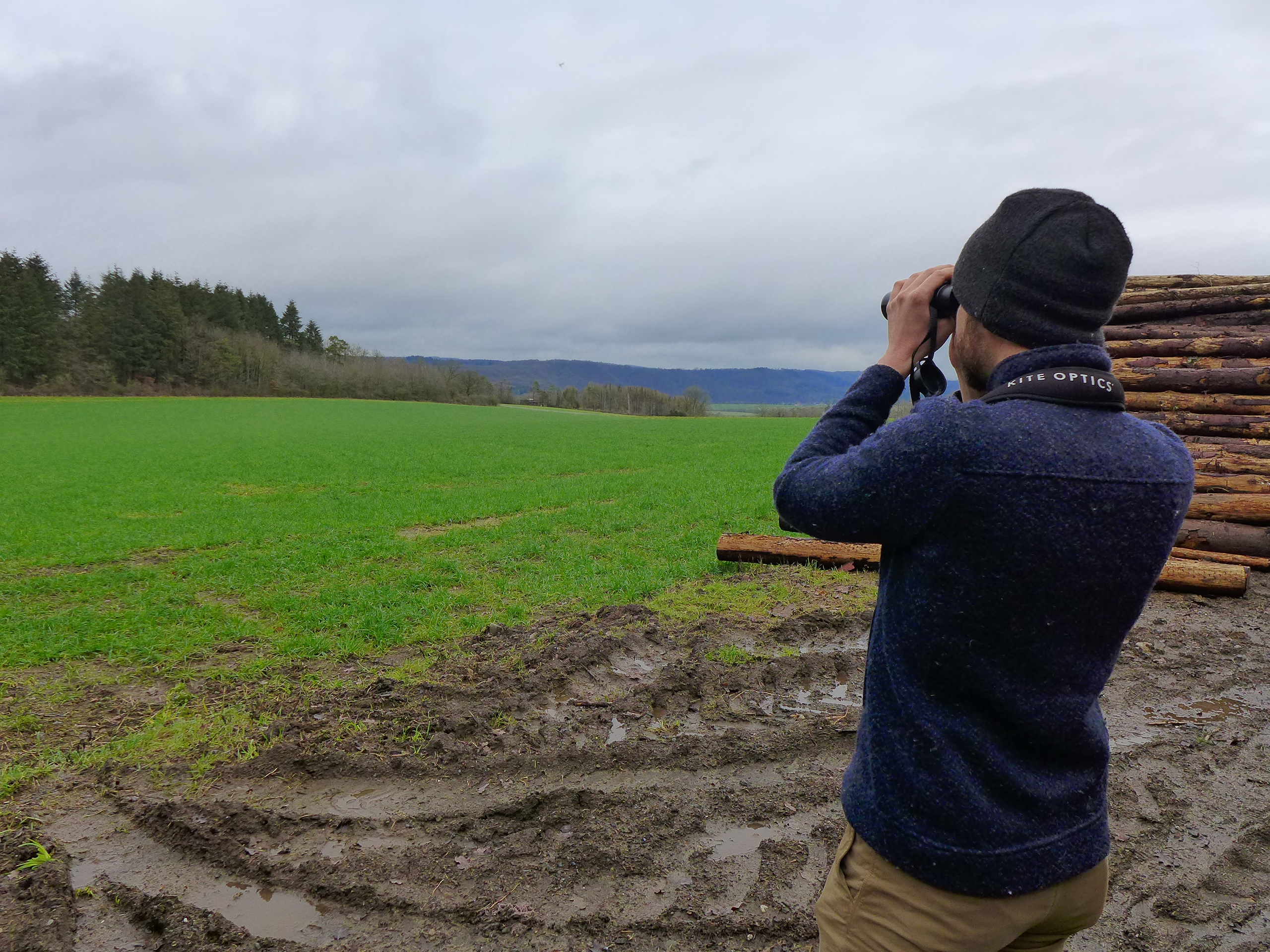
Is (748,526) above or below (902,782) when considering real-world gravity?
below

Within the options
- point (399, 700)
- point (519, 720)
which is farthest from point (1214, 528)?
point (399, 700)

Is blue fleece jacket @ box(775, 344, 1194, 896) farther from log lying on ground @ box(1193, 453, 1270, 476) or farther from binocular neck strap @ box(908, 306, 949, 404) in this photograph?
log lying on ground @ box(1193, 453, 1270, 476)

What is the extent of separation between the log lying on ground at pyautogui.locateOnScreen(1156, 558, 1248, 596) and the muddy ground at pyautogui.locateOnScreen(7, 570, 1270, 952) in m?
2.11

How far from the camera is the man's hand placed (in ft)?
5.60

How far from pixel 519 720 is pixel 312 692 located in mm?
1774

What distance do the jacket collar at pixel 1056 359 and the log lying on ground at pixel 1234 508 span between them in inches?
356

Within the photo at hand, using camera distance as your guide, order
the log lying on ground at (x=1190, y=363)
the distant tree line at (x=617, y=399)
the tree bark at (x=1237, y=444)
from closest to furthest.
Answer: the tree bark at (x=1237, y=444)
the log lying on ground at (x=1190, y=363)
the distant tree line at (x=617, y=399)

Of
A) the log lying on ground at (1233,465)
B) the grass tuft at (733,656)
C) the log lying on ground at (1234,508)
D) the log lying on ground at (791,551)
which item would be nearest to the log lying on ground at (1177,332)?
the log lying on ground at (1233,465)

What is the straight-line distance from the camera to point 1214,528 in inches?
349

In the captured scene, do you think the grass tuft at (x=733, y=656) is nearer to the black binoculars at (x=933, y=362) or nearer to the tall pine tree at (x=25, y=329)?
the black binoculars at (x=933, y=362)

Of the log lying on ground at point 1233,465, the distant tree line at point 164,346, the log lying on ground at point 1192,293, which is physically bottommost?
the log lying on ground at point 1233,465

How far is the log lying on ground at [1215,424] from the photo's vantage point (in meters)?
9.37

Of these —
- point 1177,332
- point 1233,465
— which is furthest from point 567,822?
point 1177,332

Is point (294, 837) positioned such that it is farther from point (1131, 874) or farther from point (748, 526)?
point (748, 526)
